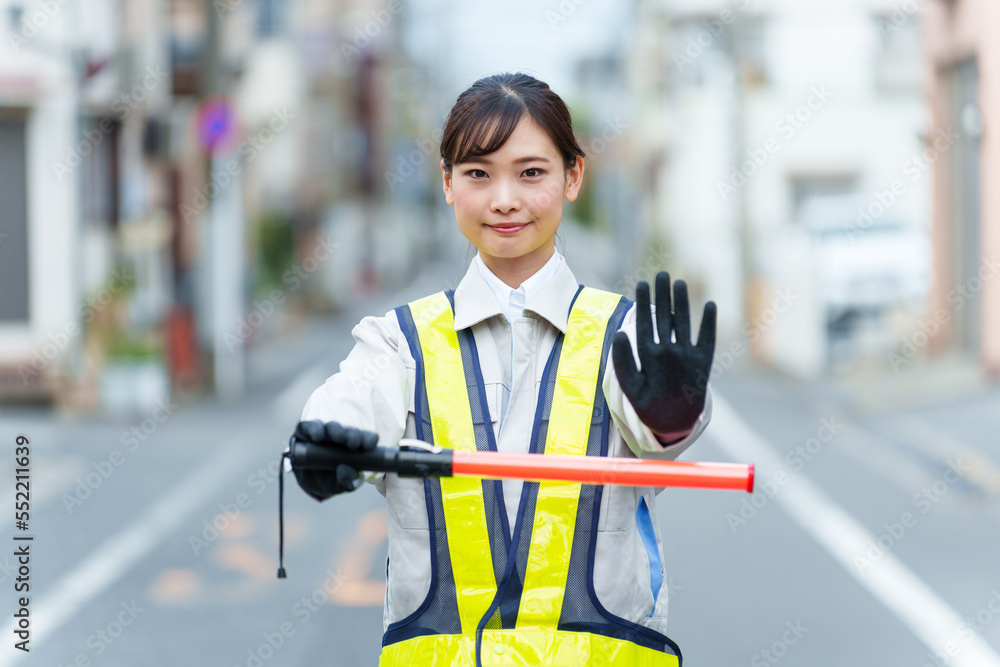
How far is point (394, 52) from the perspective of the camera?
177 ft

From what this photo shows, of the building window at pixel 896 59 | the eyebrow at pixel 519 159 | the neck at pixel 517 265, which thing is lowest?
the neck at pixel 517 265

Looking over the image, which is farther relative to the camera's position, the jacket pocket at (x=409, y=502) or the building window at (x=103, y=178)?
the building window at (x=103, y=178)

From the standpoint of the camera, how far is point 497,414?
214 cm

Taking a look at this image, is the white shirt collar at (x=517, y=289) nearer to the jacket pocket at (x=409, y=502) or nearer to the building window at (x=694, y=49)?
the jacket pocket at (x=409, y=502)

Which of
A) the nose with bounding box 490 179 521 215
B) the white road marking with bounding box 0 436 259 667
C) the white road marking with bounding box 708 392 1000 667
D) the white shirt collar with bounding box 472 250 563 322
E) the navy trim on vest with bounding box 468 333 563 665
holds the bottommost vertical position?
the white road marking with bounding box 708 392 1000 667

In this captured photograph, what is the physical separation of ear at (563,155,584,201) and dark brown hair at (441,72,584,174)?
5 centimetres

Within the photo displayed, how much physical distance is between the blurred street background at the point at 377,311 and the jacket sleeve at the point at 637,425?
730mm

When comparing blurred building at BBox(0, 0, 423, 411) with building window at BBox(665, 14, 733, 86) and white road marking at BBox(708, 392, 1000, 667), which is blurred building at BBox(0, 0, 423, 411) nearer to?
white road marking at BBox(708, 392, 1000, 667)

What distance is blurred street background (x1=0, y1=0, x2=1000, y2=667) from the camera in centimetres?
605

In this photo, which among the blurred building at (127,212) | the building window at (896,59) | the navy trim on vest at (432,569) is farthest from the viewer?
the building window at (896,59)

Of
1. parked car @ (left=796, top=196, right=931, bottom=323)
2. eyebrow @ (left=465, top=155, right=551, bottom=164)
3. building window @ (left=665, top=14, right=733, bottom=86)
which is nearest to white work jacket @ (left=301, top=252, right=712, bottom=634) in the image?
eyebrow @ (left=465, top=155, right=551, bottom=164)

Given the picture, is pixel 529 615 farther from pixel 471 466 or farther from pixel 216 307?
pixel 216 307

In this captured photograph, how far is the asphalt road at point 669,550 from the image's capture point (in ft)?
17.9

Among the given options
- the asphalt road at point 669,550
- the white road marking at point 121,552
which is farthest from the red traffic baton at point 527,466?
the white road marking at point 121,552
